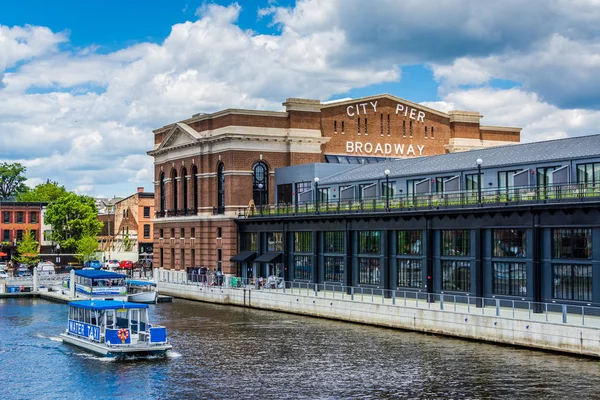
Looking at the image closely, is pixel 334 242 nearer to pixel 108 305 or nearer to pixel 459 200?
pixel 459 200

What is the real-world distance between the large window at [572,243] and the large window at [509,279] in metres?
3.05

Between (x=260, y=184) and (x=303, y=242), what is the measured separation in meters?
14.6

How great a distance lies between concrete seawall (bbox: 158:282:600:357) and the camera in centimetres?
4838

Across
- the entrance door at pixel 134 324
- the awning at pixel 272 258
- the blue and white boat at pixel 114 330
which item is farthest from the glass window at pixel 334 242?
the entrance door at pixel 134 324

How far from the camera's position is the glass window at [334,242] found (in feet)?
256

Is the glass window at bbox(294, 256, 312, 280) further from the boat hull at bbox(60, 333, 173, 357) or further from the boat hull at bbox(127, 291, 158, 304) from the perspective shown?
the boat hull at bbox(60, 333, 173, 357)

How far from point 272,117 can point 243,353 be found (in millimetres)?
46922

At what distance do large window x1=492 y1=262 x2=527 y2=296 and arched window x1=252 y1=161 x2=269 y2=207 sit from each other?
39.8 m

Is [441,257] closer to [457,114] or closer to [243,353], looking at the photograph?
[243,353]

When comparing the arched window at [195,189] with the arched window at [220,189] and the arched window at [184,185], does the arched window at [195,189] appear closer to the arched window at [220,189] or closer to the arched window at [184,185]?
the arched window at [184,185]

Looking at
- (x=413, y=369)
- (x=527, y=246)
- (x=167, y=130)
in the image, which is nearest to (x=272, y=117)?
(x=167, y=130)

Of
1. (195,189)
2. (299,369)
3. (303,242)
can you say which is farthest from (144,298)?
(299,369)

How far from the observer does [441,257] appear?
6556 centimetres

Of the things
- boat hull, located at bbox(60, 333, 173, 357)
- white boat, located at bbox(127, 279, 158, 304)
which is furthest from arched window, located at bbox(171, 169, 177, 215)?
boat hull, located at bbox(60, 333, 173, 357)
